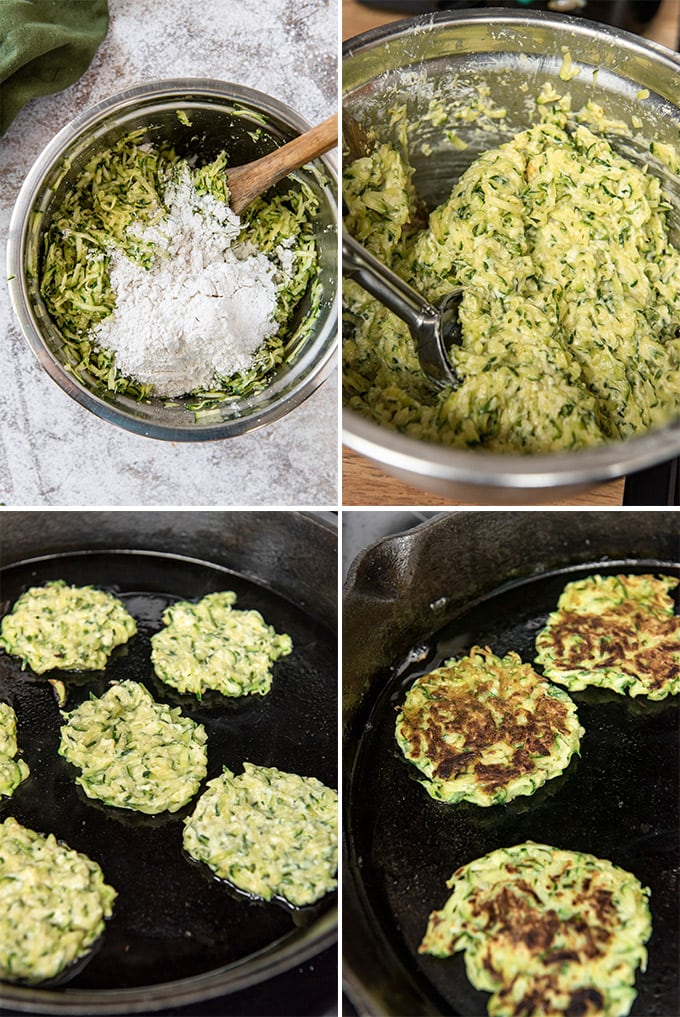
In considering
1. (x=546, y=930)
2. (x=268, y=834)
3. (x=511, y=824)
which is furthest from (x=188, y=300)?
(x=546, y=930)

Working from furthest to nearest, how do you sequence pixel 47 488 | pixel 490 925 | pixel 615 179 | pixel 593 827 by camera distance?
pixel 47 488 < pixel 615 179 < pixel 593 827 < pixel 490 925

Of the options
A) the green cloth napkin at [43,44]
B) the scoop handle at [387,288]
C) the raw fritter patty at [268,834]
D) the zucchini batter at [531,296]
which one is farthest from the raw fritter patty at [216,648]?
the green cloth napkin at [43,44]

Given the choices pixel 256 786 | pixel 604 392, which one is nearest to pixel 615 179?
pixel 604 392

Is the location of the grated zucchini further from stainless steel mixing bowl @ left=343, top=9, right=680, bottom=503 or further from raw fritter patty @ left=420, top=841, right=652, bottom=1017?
raw fritter patty @ left=420, top=841, right=652, bottom=1017

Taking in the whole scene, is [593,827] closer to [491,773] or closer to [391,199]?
[491,773]

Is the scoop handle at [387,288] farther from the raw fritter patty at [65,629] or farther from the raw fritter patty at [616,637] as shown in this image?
the raw fritter patty at [65,629]

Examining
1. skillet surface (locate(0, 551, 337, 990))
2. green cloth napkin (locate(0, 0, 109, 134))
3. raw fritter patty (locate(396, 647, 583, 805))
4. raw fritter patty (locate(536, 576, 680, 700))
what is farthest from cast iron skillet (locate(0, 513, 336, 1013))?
green cloth napkin (locate(0, 0, 109, 134))
